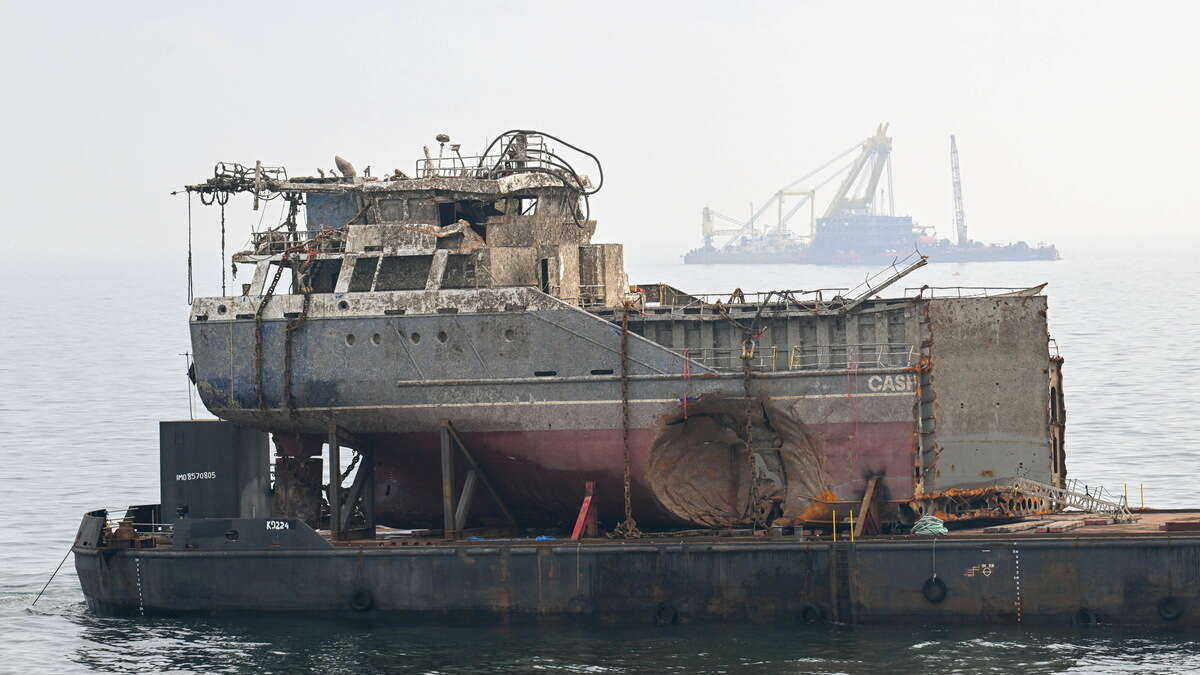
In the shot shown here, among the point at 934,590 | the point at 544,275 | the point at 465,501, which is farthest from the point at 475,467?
the point at 934,590

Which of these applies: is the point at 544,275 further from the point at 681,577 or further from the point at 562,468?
the point at 681,577

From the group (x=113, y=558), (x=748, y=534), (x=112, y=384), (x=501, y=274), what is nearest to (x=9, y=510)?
(x=113, y=558)

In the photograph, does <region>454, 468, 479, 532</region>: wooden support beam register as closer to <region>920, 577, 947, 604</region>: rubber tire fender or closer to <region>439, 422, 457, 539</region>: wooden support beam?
<region>439, 422, 457, 539</region>: wooden support beam

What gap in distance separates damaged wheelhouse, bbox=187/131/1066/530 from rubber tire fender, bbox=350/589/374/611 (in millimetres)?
2261

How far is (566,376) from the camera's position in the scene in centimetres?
3591

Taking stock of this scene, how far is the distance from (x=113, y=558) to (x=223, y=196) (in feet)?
27.0

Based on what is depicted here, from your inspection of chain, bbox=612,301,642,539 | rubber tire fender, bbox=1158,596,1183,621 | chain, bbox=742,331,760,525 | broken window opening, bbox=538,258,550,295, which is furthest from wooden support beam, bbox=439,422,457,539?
rubber tire fender, bbox=1158,596,1183,621

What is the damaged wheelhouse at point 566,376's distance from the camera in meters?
34.9

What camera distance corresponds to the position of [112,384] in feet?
291

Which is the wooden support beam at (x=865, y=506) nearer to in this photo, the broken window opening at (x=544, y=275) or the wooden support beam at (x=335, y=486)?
the broken window opening at (x=544, y=275)

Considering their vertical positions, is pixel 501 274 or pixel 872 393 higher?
pixel 501 274

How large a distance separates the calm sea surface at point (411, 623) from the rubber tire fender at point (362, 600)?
1.25ft

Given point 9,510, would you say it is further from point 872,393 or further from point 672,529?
point 872,393

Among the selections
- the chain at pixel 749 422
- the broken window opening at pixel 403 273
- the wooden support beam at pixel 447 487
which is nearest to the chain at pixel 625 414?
the chain at pixel 749 422
